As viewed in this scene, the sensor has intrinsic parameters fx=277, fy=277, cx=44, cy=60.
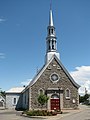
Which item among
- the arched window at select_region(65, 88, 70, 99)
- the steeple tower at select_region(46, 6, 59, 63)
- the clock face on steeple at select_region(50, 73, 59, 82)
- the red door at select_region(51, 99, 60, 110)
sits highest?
the steeple tower at select_region(46, 6, 59, 63)

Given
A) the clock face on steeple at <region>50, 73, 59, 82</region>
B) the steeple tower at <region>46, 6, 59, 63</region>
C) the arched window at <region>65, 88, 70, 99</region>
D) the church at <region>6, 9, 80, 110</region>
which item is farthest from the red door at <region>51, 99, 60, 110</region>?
the steeple tower at <region>46, 6, 59, 63</region>

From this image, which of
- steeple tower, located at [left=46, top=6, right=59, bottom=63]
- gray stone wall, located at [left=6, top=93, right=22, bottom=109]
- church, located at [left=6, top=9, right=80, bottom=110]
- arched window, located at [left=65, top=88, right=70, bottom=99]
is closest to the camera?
church, located at [left=6, top=9, right=80, bottom=110]

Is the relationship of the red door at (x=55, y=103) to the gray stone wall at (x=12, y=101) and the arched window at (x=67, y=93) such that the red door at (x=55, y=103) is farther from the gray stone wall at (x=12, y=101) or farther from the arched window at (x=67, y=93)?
the gray stone wall at (x=12, y=101)

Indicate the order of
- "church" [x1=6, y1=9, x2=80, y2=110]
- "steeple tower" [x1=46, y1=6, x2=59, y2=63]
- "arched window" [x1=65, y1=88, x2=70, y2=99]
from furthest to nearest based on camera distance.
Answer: "steeple tower" [x1=46, y1=6, x2=59, y2=63], "arched window" [x1=65, y1=88, x2=70, y2=99], "church" [x1=6, y1=9, x2=80, y2=110]

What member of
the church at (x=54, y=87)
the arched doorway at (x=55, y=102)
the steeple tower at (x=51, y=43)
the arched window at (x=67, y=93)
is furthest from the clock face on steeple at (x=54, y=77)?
the steeple tower at (x=51, y=43)

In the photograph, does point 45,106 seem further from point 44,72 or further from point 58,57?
point 58,57

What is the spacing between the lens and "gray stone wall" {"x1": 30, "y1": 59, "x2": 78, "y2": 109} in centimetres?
5227

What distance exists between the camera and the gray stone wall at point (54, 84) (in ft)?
171

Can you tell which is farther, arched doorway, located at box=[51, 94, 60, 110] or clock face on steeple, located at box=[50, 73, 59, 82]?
clock face on steeple, located at box=[50, 73, 59, 82]

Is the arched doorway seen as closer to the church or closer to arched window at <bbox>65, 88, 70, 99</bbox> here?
the church

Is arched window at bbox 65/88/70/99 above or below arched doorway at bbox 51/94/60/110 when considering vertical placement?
above

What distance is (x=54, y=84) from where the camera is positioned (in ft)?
175

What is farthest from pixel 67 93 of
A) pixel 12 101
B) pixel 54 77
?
pixel 12 101

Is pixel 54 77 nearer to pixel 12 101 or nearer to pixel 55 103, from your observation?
pixel 55 103
